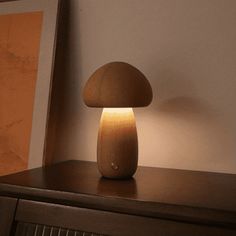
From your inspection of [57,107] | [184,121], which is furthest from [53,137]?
[184,121]

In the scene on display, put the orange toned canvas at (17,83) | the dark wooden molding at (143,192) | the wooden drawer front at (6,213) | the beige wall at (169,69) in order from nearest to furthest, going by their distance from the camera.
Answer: the dark wooden molding at (143,192) → the wooden drawer front at (6,213) → the beige wall at (169,69) → the orange toned canvas at (17,83)

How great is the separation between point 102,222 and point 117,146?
0.68 ft

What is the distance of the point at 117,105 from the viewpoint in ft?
2.61

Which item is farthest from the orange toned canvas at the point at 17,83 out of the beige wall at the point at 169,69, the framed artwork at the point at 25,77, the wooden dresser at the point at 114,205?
the wooden dresser at the point at 114,205

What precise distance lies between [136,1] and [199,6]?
0.20m

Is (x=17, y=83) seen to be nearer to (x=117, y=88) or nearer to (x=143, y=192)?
(x=117, y=88)

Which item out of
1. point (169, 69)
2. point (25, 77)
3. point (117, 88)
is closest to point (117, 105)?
point (117, 88)

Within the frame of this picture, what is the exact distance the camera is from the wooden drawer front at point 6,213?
775mm

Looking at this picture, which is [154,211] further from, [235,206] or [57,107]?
[57,107]

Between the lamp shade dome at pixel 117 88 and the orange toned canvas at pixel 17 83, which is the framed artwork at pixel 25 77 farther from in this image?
the lamp shade dome at pixel 117 88

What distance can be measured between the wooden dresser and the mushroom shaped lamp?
1.9 inches

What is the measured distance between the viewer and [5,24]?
1169 millimetres

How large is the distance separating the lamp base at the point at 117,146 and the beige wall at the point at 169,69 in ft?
0.67

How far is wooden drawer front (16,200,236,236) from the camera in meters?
0.65
